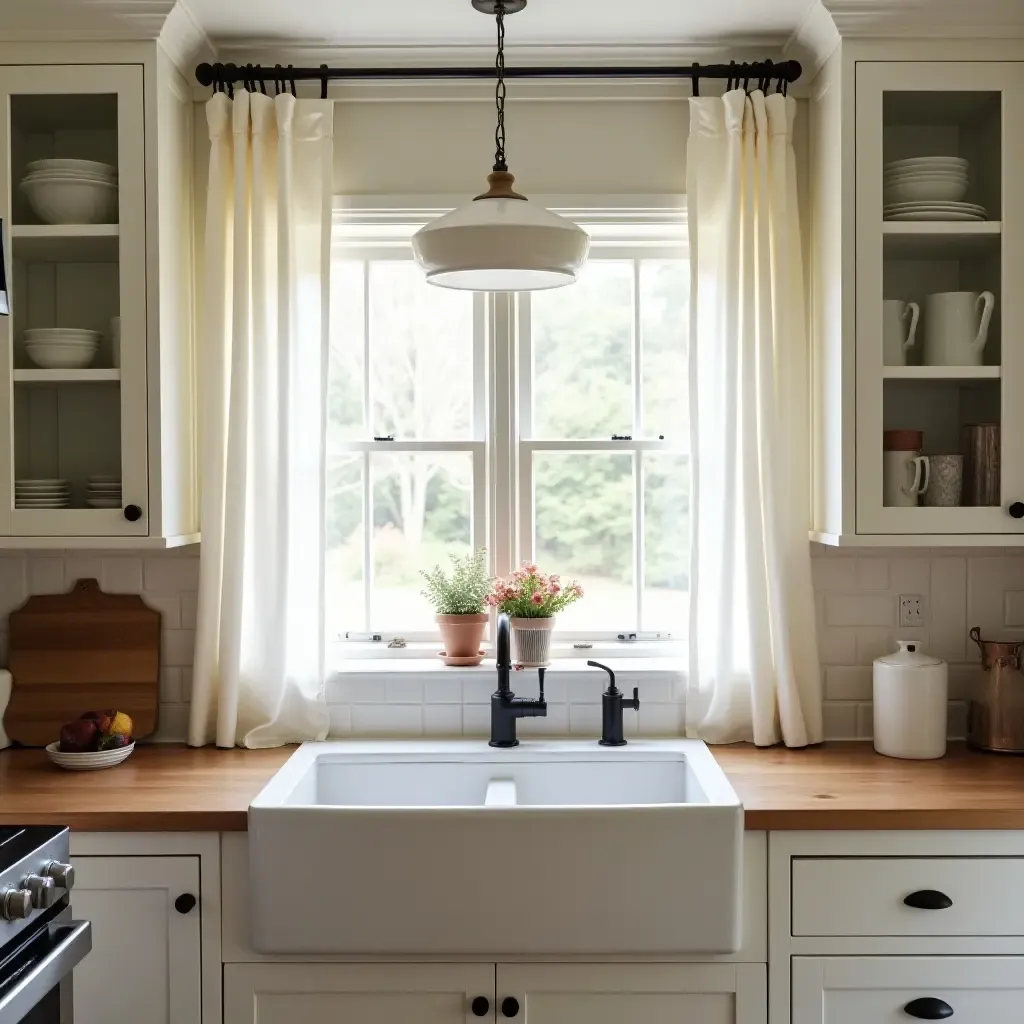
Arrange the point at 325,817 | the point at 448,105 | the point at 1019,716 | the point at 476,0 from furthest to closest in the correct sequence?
the point at 448,105 → the point at 1019,716 → the point at 476,0 → the point at 325,817

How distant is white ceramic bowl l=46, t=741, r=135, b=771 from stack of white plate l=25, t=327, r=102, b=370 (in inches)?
33.6

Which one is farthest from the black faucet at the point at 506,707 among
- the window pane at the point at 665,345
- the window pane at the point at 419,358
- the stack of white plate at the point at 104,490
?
the stack of white plate at the point at 104,490

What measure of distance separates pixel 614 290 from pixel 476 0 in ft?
2.62

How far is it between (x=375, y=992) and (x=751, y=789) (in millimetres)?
846

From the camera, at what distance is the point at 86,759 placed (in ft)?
7.82

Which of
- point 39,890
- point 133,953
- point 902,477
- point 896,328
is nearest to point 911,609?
point 902,477

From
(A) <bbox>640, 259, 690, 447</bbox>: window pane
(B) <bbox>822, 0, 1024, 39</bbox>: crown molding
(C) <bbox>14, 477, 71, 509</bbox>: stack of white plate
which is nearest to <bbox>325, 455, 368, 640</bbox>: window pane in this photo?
(C) <bbox>14, 477, 71, 509</bbox>: stack of white plate

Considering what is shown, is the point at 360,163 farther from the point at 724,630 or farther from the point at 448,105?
the point at 724,630

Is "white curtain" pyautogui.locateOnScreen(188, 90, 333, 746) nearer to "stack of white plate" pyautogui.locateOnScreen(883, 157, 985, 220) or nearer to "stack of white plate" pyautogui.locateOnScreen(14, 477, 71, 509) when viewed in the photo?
"stack of white plate" pyautogui.locateOnScreen(14, 477, 71, 509)

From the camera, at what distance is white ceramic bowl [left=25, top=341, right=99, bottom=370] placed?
2365 millimetres

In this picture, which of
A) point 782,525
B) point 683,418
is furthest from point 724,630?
point 683,418

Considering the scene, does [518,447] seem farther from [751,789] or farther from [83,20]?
[83,20]

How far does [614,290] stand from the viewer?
280 centimetres

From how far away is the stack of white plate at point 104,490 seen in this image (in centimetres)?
236
